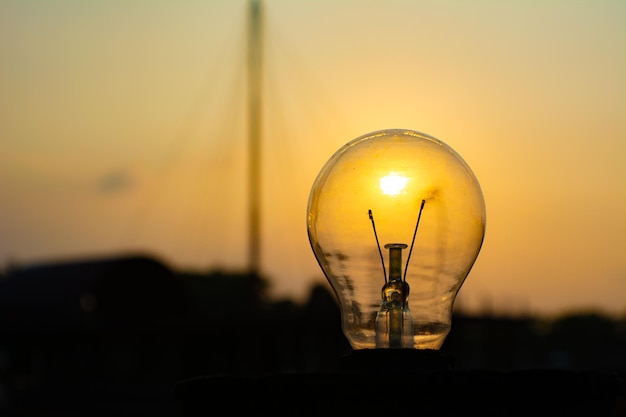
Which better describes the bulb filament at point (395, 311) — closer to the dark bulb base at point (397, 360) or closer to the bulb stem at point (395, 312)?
the bulb stem at point (395, 312)

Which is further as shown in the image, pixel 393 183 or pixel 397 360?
pixel 393 183

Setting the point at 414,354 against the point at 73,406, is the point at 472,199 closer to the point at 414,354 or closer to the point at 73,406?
the point at 414,354

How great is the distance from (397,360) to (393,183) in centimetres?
62

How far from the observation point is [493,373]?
2.30 meters

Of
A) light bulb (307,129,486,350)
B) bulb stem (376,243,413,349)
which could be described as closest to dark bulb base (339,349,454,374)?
bulb stem (376,243,413,349)

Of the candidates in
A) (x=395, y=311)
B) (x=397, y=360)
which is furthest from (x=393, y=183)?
(x=397, y=360)

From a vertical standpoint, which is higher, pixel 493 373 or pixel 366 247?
pixel 366 247

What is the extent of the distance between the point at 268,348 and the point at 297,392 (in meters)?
13.0

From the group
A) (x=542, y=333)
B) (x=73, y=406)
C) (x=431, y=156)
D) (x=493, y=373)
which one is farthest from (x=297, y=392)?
(x=542, y=333)

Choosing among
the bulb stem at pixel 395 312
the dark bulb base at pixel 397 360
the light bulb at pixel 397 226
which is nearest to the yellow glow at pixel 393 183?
the light bulb at pixel 397 226

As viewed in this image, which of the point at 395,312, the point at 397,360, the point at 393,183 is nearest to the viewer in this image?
the point at 397,360

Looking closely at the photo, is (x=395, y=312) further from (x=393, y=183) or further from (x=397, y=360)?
(x=393, y=183)

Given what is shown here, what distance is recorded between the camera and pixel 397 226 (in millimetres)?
3115

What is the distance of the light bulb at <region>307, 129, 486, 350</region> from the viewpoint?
305 cm
